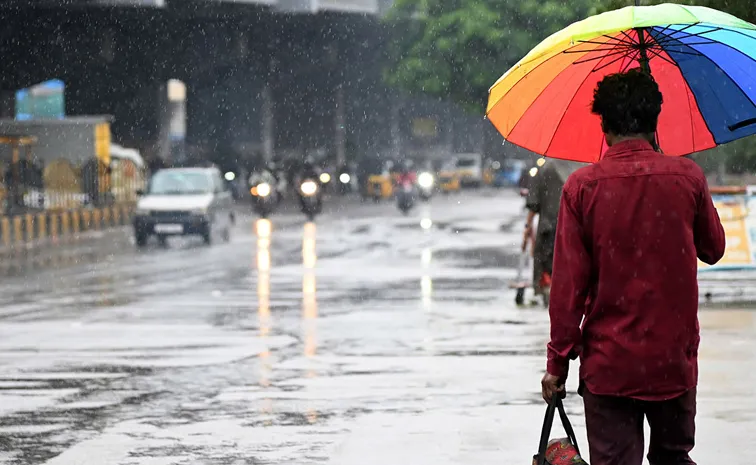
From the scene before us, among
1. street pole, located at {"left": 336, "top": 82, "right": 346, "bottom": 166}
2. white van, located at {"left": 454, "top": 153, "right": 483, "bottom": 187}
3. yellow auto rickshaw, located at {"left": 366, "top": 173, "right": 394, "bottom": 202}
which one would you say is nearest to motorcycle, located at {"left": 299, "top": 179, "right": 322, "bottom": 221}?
yellow auto rickshaw, located at {"left": 366, "top": 173, "right": 394, "bottom": 202}

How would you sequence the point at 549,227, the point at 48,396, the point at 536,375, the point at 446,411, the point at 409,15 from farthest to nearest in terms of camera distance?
the point at 409,15
the point at 549,227
the point at 536,375
the point at 48,396
the point at 446,411

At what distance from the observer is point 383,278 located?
65.2ft

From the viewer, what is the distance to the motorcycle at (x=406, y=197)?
4288 centimetres

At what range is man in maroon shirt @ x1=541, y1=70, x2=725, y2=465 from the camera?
4738 mm

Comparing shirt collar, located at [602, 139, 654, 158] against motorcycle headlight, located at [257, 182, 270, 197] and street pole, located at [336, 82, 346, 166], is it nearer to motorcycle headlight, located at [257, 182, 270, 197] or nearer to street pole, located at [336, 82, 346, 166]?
motorcycle headlight, located at [257, 182, 270, 197]

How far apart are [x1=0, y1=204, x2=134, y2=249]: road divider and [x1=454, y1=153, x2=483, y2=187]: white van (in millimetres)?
38377

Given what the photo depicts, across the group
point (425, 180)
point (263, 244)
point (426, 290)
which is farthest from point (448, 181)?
point (426, 290)

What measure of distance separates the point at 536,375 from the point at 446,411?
1.58 m

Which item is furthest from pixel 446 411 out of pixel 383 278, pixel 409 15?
pixel 409 15

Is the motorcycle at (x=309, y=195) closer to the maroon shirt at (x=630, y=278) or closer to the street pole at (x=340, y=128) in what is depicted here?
the street pole at (x=340, y=128)

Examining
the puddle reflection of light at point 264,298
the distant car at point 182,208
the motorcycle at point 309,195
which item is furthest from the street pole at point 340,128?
the distant car at point 182,208

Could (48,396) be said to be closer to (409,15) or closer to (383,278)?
(383,278)

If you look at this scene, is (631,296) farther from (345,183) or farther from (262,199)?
(345,183)

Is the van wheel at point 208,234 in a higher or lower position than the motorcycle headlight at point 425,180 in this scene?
higher
